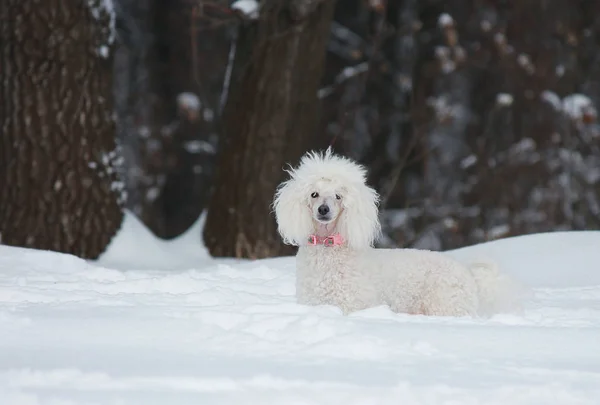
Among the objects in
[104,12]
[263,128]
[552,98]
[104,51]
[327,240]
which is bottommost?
[327,240]

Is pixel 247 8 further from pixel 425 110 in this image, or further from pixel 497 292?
pixel 425 110

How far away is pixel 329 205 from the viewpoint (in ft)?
17.1

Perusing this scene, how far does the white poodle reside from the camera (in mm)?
5113

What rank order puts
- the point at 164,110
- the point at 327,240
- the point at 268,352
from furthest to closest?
the point at 164,110 < the point at 327,240 < the point at 268,352

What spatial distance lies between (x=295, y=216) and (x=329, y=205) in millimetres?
254

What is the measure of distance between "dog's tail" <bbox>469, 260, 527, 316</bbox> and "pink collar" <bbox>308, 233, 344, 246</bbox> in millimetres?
783

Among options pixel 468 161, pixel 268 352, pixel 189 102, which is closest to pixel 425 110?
pixel 468 161

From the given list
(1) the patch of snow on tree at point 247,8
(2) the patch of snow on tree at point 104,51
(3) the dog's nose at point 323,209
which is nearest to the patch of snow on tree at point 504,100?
(1) the patch of snow on tree at point 247,8

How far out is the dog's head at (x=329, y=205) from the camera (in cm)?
527

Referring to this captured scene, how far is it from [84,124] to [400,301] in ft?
12.8

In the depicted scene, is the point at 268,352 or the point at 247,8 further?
the point at 247,8


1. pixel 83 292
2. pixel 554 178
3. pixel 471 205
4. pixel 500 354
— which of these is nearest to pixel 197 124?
pixel 471 205

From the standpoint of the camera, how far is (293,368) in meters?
3.51

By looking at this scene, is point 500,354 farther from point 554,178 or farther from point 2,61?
point 554,178
